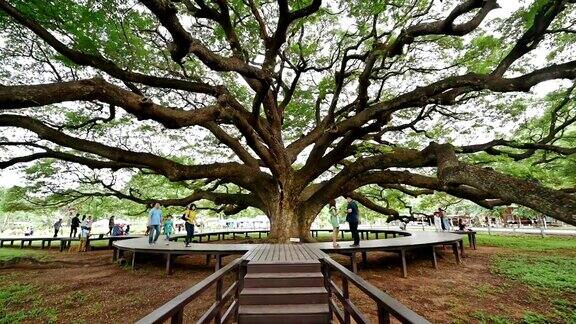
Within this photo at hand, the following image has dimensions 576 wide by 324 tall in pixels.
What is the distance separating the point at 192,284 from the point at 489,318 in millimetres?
5670

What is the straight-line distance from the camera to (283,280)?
450 centimetres

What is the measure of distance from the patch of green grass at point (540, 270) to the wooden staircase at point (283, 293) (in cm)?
539

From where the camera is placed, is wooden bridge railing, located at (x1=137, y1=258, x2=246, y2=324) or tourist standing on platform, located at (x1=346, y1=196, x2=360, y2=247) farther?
tourist standing on platform, located at (x1=346, y1=196, x2=360, y2=247)

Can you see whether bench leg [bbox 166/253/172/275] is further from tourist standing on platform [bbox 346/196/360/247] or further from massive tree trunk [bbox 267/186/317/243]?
tourist standing on platform [bbox 346/196/360/247]

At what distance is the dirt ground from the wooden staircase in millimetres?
1101

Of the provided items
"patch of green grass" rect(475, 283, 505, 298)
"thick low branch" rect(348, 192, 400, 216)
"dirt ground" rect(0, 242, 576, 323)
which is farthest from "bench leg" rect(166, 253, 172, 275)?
"thick low branch" rect(348, 192, 400, 216)

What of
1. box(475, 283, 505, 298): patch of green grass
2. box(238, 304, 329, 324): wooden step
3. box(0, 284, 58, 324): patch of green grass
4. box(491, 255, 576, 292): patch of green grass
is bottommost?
box(475, 283, 505, 298): patch of green grass

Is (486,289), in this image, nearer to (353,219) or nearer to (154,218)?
(353,219)

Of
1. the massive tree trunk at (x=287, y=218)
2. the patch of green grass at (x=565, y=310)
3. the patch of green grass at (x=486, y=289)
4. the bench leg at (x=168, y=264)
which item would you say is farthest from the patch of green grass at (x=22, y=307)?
the patch of green grass at (x=565, y=310)

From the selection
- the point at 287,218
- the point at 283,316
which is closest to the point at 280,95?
the point at 287,218

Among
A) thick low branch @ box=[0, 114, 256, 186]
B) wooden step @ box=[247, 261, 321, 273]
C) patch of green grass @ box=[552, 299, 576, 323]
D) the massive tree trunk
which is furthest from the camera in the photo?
the massive tree trunk

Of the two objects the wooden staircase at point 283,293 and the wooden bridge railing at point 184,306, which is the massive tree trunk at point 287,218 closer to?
the wooden staircase at point 283,293

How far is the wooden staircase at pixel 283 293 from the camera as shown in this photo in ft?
12.7

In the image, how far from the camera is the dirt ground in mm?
4848
